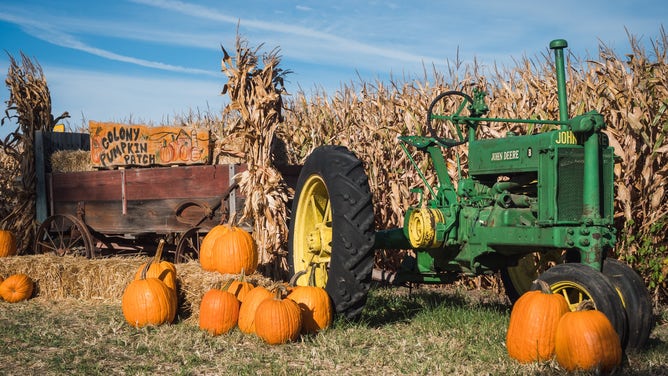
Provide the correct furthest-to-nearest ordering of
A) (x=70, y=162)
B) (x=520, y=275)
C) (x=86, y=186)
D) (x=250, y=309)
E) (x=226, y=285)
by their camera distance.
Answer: (x=70, y=162)
(x=86, y=186)
(x=520, y=275)
(x=226, y=285)
(x=250, y=309)

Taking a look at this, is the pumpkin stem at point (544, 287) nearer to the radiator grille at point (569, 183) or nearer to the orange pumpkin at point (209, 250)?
the radiator grille at point (569, 183)

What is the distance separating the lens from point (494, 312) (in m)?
5.83

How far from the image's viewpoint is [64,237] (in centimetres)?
901

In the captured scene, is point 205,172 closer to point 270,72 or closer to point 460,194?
point 270,72

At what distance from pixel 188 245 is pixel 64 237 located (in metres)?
2.27

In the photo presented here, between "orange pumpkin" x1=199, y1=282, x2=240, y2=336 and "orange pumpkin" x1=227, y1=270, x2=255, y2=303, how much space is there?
0.25 m

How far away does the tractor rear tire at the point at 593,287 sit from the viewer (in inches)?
160

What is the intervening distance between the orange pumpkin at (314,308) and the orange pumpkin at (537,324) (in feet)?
4.97

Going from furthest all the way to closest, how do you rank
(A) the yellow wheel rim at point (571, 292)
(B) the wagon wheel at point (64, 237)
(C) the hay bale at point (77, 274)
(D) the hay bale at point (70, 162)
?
1. (D) the hay bale at point (70, 162)
2. (B) the wagon wheel at point (64, 237)
3. (C) the hay bale at point (77, 274)
4. (A) the yellow wheel rim at point (571, 292)

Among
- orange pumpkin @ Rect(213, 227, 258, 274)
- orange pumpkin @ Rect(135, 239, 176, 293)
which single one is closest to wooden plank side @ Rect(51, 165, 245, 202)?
orange pumpkin @ Rect(213, 227, 258, 274)

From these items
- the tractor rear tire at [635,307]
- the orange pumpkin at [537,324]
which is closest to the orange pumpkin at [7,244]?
the orange pumpkin at [537,324]

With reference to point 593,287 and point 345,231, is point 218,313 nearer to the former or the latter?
point 345,231

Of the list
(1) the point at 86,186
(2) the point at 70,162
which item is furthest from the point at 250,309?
(2) the point at 70,162

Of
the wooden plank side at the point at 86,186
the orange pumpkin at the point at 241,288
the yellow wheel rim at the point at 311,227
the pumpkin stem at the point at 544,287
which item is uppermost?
the wooden plank side at the point at 86,186
